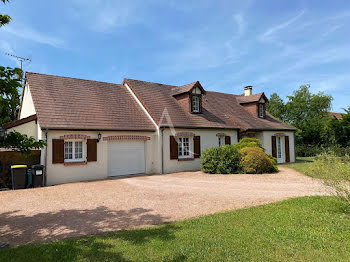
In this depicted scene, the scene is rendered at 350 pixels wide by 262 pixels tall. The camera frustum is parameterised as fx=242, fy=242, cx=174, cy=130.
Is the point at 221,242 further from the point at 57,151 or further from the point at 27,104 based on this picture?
the point at 27,104

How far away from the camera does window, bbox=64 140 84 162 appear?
12.0 metres

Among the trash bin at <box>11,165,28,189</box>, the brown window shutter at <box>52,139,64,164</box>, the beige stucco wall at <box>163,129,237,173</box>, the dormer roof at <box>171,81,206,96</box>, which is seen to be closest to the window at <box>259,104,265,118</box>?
the beige stucco wall at <box>163,129,237,173</box>

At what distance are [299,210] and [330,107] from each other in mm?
40209

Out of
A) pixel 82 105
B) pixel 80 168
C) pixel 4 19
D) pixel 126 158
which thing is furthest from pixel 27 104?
pixel 4 19

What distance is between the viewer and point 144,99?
16078 millimetres

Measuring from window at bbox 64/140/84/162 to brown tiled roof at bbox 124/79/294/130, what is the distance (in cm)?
457

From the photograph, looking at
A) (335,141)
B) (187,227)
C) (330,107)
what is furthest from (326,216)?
(330,107)

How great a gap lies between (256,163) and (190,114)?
5867mm

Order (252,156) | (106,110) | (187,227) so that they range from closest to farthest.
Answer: (187,227) < (252,156) < (106,110)

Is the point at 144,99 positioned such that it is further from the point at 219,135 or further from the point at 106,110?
the point at 219,135

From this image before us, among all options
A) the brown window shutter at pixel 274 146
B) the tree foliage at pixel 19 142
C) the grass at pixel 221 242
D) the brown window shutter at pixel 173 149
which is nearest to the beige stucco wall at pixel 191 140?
the brown window shutter at pixel 173 149

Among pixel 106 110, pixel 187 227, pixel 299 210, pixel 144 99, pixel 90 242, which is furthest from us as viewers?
pixel 144 99

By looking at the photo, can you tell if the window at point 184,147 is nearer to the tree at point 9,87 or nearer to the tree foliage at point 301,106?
the tree at point 9,87

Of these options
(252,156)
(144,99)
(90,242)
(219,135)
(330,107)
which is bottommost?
(90,242)
